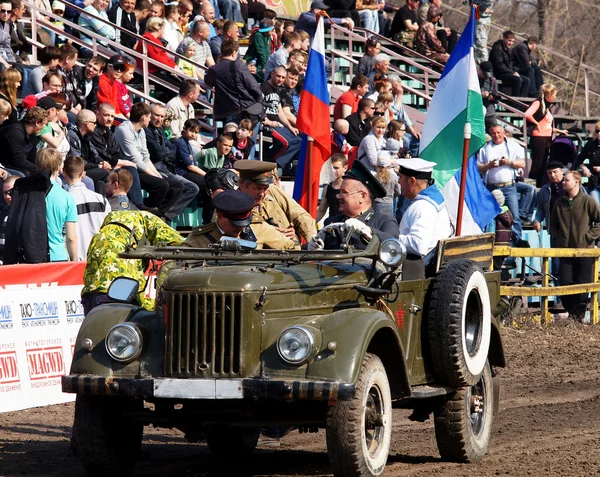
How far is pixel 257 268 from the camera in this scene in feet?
24.3

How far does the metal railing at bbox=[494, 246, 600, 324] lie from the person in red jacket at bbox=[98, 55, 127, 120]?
230 inches

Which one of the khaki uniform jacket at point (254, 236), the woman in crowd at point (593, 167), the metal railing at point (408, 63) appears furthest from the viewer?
the metal railing at point (408, 63)

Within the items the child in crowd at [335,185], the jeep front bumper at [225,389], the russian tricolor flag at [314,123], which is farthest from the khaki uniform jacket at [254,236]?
the child in crowd at [335,185]

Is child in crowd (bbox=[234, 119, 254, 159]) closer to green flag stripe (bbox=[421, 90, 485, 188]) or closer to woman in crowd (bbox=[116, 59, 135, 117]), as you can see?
woman in crowd (bbox=[116, 59, 135, 117])

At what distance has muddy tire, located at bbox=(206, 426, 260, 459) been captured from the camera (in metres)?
8.90

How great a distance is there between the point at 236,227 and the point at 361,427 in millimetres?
1900

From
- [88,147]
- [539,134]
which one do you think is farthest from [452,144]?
[539,134]

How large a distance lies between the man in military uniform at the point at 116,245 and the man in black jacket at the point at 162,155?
7210mm

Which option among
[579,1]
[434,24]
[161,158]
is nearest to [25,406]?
[161,158]

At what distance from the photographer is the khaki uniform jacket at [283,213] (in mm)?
9773

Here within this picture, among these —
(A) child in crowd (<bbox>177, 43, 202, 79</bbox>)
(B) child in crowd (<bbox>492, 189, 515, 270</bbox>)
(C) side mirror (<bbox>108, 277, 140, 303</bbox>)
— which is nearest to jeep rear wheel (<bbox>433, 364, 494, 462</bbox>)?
(C) side mirror (<bbox>108, 277, 140, 303</bbox>)

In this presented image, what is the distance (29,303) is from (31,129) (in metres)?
2.86

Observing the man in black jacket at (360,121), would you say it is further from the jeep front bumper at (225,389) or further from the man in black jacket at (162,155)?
the jeep front bumper at (225,389)

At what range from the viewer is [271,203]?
9.80 metres
